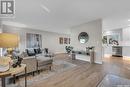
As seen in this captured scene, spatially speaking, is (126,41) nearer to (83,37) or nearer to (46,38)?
(83,37)

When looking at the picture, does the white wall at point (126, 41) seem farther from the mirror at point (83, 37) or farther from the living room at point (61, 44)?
the mirror at point (83, 37)

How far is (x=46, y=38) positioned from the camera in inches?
384

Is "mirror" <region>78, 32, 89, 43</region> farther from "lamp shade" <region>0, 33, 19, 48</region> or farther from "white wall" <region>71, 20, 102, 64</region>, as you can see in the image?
"lamp shade" <region>0, 33, 19, 48</region>

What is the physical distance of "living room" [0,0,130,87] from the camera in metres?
2.93

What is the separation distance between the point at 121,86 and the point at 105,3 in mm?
2695

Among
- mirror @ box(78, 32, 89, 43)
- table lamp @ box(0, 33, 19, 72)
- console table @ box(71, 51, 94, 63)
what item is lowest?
console table @ box(71, 51, 94, 63)

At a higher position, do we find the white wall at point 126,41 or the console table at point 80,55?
the white wall at point 126,41

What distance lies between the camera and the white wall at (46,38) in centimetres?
714

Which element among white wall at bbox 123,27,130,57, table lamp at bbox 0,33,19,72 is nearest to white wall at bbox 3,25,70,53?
table lamp at bbox 0,33,19,72

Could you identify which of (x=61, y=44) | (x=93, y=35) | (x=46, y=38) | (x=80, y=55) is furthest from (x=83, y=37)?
(x=61, y=44)

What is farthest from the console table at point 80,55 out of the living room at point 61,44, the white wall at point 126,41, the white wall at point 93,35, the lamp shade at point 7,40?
the lamp shade at point 7,40

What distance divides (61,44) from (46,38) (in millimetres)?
2357

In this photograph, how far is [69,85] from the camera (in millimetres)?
2885

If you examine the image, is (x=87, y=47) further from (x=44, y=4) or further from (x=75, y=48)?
(x=44, y=4)
